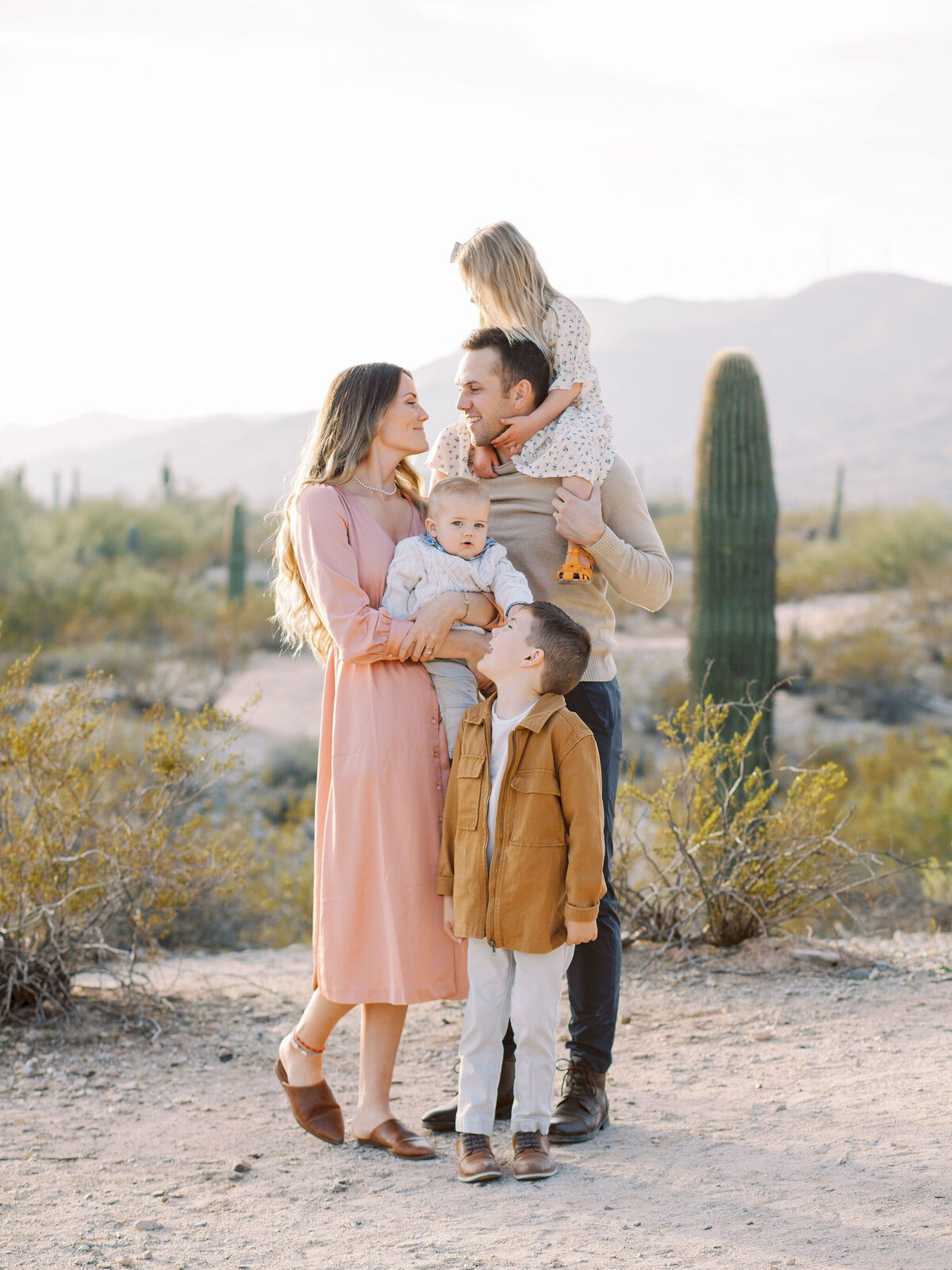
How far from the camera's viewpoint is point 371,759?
3500 millimetres

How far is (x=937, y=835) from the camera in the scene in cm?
951

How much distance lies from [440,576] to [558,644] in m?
0.43

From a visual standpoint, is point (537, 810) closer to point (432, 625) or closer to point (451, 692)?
point (451, 692)

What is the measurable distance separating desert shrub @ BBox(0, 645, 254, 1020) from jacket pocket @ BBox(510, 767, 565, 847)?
7.41ft

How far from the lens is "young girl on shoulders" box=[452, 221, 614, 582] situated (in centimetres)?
352

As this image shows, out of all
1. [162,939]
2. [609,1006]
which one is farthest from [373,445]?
[162,939]

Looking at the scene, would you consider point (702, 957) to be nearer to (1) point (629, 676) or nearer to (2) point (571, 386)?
(2) point (571, 386)

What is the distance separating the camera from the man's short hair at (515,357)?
355cm

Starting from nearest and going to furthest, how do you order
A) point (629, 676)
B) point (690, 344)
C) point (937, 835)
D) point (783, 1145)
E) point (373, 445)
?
point (783, 1145)
point (373, 445)
point (937, 835)
point (629, 676)
point (690, 344)

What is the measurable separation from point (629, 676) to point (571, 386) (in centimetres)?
1356

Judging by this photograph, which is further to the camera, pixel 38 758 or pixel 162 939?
pixel 162 939

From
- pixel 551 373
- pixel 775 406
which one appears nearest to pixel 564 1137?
pixel 551 373

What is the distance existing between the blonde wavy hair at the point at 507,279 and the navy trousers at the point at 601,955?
1.01 metres

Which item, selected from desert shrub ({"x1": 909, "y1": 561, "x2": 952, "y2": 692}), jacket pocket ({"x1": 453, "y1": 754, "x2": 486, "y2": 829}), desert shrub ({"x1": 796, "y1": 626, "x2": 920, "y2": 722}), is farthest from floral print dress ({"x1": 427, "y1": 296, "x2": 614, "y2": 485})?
desert shrub ({"x1": 909, "y1": 561, "x2": 952, "y2": 692})
